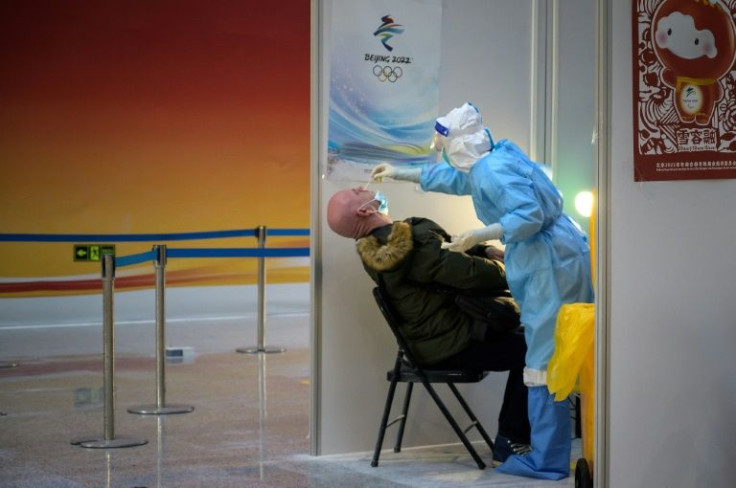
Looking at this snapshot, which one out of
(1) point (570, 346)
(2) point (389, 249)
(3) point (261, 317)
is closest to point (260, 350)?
(3) point (261, 317)

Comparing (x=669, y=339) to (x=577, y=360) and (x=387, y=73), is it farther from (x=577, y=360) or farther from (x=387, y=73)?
(x=387, y=73)

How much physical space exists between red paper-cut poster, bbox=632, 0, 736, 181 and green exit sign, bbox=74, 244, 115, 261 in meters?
2.70

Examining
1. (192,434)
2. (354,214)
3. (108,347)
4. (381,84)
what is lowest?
(192,434)

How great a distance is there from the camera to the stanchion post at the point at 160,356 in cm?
613

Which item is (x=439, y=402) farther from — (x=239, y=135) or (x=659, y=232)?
(x=239, y=135)

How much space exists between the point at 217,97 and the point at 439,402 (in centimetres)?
672

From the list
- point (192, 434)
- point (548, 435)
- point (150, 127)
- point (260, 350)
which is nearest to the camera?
point (548, 435)

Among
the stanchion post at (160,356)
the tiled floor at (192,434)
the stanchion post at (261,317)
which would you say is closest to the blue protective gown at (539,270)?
the tiled floor at (192,434)

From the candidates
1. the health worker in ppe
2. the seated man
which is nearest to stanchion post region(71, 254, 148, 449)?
the seated man

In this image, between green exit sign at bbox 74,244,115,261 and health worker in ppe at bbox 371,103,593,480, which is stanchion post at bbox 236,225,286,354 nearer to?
green exit sign at bbox 74,244,115,261

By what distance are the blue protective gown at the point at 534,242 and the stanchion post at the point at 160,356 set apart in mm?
2094

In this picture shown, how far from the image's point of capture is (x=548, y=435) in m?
4.52

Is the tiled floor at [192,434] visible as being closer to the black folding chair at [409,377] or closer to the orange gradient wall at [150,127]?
the black folding chair at [409,377]

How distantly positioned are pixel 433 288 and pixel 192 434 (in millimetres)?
1522
